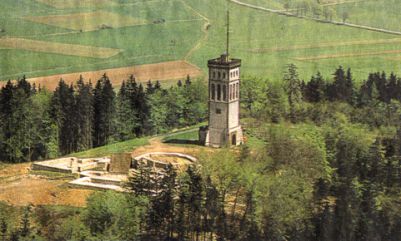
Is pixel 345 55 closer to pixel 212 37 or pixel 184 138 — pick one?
pixel 212 37

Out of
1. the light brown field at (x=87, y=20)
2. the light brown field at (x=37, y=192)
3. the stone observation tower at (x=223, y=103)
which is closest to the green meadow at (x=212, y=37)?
the light brown field at (x=87, y=20)

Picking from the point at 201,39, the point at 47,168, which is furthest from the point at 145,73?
the point at 47,168

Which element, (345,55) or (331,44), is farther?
(331,44)

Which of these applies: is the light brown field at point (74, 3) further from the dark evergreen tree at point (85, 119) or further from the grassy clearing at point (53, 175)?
the grassy clearing at point (53, 175)

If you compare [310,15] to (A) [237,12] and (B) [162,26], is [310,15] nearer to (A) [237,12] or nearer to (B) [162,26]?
(A) [237,12]

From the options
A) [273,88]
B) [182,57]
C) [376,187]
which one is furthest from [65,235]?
[182,57]

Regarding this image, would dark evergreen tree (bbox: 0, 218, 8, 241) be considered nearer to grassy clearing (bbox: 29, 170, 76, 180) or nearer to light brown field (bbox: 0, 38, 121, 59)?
grassy clearing (bbox: 29, 170, 76, 180)

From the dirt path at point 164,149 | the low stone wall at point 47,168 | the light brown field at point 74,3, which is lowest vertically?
the low stone wall at point 47,168

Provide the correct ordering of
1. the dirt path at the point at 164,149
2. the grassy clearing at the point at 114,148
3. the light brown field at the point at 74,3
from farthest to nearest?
the light brown field at the point at 74,3, the grassy clearing at the point at 114,148, the dirt path at the point at 164,149
